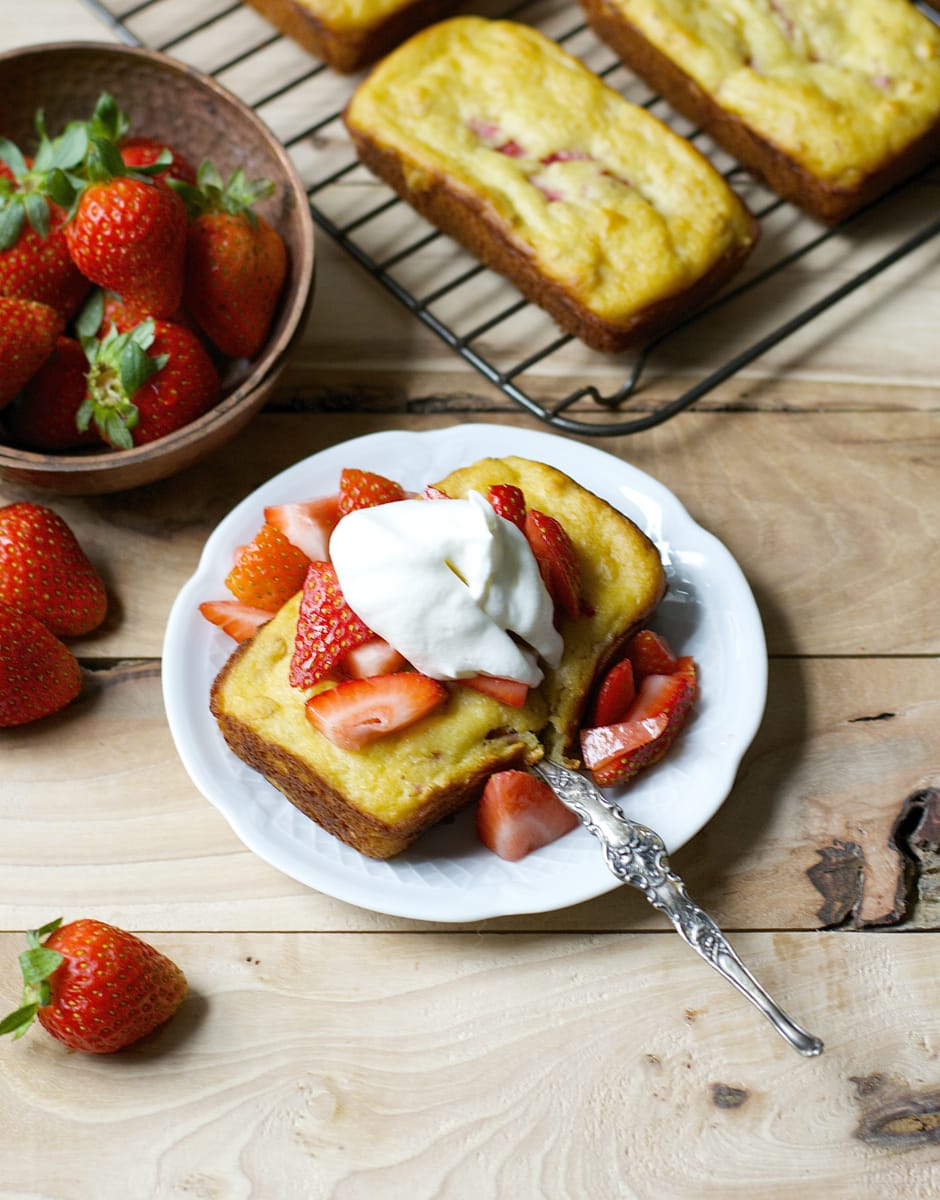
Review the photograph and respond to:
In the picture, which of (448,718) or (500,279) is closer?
(448,718)

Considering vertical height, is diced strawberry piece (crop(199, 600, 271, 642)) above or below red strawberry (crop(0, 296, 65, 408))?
below

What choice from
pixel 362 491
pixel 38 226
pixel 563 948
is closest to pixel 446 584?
pixel 362 491

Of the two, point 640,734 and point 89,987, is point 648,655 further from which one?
point 89,987

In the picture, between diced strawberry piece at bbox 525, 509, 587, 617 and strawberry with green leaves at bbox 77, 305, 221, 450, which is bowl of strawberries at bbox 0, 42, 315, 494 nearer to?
strawberry with green leaves at bbox 77, 305, 221, 450

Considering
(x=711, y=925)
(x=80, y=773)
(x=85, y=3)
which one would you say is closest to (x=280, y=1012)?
(x=80, y=773)

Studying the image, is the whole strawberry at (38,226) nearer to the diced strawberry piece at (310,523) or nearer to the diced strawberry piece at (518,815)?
the diced strawberry piece at (310,523)

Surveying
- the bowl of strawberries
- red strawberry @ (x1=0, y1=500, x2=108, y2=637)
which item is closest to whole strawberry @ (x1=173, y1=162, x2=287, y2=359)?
the bowl of strawberries
